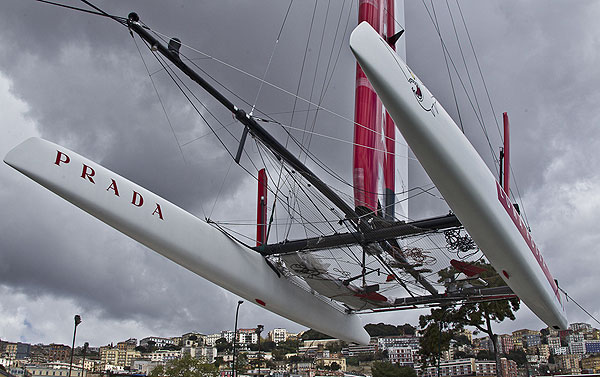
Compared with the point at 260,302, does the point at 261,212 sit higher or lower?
higher

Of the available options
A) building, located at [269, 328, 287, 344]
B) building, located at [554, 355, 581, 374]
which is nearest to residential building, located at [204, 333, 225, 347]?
building, located at [269, 328, 287, 344]

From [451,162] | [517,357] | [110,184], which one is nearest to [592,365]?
[517,357]

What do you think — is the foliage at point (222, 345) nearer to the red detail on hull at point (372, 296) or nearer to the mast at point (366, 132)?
the red detail on hull at point (372, 296)

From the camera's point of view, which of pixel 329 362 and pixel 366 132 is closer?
pixel 366 132

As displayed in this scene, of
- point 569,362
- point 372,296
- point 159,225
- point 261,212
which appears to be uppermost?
point 261,212

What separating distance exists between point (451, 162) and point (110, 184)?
11.7ft

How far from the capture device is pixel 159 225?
20.7 feet

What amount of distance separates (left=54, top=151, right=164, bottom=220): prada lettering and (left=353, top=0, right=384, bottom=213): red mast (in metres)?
2.49

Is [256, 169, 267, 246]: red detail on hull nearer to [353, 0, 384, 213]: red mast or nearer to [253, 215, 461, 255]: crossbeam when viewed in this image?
[253, 215, 461, 255]: crossbeam

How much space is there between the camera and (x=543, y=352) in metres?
106

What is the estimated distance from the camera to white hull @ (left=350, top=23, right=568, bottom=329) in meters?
4.14

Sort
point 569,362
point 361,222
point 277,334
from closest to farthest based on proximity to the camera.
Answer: point 361,222, point 569,362, point 277,334

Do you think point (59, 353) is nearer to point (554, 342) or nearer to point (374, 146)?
point (554, 342)

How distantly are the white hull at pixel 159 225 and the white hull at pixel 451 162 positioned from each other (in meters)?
3.14
